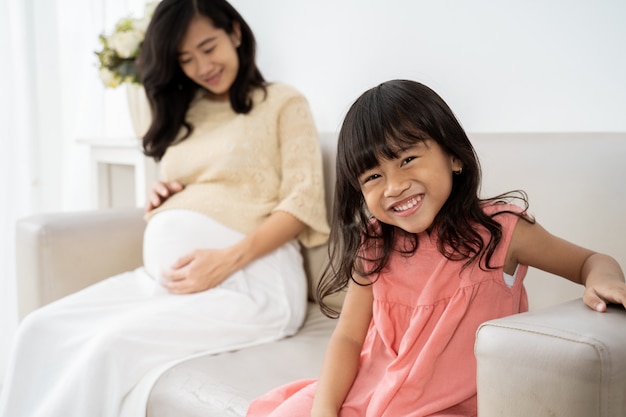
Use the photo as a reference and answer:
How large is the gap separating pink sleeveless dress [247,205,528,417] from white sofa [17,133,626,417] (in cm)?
12

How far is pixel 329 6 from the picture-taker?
2256 millimetres

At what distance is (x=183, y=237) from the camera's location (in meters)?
1.79

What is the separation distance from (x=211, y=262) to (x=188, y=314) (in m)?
0.18

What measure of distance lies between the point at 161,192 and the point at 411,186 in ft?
3.57

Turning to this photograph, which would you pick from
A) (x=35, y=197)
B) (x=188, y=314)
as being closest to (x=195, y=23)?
(x=188, y=314)

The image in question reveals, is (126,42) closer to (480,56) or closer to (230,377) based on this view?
(480,56)

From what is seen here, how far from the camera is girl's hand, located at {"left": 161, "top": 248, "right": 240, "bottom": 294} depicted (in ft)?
5.54

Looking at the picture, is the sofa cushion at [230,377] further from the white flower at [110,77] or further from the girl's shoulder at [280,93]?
the white flower at [110,77]

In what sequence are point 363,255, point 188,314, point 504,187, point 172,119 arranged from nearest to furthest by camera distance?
1. point 363,255
2. point 504,187
3. point 188,314
4. point 172,119

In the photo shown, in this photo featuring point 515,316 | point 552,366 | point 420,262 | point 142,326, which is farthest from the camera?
point 142,326

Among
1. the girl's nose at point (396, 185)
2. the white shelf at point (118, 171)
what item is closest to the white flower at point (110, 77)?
the white shelf at point (118, 171)

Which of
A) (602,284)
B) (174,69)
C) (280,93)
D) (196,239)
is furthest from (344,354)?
(174,69)

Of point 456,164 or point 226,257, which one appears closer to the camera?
point 456,164

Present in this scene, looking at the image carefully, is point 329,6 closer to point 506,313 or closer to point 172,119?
point 172,119
